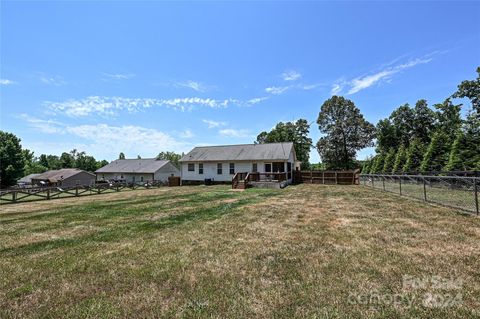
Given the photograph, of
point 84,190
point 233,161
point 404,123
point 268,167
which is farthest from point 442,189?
point 404,123

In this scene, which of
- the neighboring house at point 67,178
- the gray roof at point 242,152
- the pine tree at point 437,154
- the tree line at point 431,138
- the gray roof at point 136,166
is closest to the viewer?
the tree line at point 431,138

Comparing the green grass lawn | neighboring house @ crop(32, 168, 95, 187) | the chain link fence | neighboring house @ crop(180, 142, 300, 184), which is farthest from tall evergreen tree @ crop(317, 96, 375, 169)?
neighboring house @ crop(32, 168, 95, 187)

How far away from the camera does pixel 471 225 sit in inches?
263

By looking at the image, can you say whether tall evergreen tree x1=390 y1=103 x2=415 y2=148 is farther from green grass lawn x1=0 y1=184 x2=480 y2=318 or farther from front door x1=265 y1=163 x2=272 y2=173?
green grass lawn x1=0 y1=184 x2=480 y2=318

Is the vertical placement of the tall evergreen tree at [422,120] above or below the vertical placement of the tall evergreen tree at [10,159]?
above

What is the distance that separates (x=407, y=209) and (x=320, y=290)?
799cm

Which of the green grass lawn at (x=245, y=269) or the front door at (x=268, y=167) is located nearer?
the green grass lawn at (x=245, y=269)

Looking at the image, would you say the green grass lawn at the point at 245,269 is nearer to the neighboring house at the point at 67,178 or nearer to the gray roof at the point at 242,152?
the gray roof at the point at 242,152

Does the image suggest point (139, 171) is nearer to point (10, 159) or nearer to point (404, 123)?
point (10, 159)

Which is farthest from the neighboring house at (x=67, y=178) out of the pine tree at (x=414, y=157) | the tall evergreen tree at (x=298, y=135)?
the pine tree at (x=414, y=157)

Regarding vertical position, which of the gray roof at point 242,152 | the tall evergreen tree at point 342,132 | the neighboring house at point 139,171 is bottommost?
the neighboring house at point 139,171

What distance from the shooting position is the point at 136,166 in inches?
1847

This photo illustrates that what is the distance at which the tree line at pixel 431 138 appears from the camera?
61.1 feet

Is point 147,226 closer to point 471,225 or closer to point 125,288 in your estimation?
point 125,288
